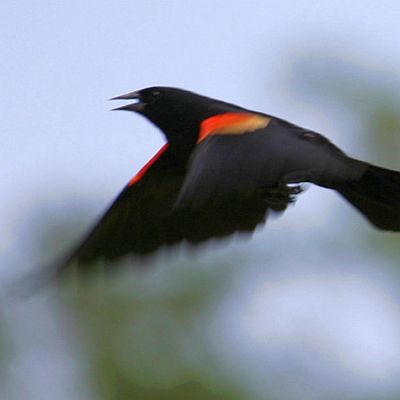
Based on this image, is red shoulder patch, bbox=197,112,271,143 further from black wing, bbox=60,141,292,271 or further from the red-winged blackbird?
black wing, bbox=60,141,292,271

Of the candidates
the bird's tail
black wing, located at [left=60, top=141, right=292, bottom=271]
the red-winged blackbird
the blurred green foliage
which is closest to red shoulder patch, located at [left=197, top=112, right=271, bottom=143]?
the red-winged blackbird

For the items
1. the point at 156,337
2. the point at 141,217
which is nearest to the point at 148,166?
the point at 141,217

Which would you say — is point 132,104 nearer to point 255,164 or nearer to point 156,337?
point 255,164

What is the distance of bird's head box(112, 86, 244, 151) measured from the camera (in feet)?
22.0

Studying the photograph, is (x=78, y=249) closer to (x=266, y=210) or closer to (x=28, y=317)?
(x=266, y=210)

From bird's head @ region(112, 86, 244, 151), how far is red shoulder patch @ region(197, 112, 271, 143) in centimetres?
21

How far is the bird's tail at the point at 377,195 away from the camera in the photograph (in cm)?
635

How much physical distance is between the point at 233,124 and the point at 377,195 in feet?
2.09

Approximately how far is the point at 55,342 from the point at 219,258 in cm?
195

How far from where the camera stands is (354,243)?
15.4 meters

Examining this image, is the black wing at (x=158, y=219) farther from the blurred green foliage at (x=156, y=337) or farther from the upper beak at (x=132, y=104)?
the blurred green foliage at (x=156, y=337)

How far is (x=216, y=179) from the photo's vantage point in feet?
19.3

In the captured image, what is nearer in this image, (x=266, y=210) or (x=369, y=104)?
(x=266, y=210)

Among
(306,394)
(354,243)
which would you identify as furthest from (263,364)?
(354,243)
